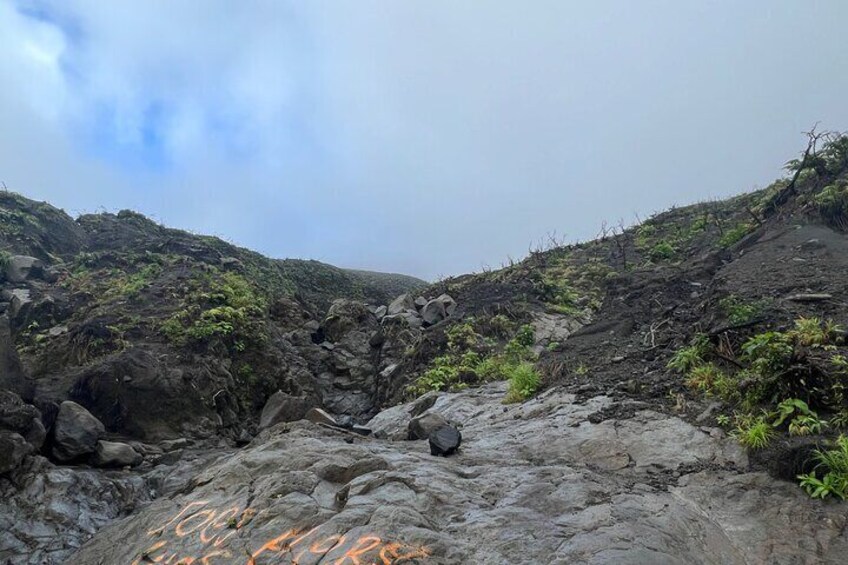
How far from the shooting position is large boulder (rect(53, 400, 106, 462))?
898cm

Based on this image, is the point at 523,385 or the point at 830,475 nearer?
the point at 830,475

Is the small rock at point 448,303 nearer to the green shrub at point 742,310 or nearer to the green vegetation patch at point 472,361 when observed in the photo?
the green vegetation patch at point 472,361

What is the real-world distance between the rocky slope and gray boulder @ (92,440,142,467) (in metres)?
0.04

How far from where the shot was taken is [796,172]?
1661cm

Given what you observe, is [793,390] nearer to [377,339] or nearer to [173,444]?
[173,444]

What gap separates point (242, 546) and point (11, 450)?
4819 mm

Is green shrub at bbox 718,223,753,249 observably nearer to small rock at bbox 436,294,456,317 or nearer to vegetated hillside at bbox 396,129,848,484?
vegetated hillside at bbox 396,129,848,484

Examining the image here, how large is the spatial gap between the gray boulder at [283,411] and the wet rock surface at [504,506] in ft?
10.9

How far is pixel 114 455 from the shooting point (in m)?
9.33

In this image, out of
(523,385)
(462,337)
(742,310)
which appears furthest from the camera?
(462,337)

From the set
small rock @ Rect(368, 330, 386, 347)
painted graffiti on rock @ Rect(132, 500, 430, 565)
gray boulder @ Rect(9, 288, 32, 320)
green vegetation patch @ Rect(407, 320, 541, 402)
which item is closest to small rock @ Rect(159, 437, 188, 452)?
painted graffiti on rock @ Rect(132, 500, 430, 565)

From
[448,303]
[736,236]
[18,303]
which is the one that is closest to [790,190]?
[736,236]

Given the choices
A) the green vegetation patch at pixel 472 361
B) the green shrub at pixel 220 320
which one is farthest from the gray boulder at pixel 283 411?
the green vegetation patch at pixel 472 361

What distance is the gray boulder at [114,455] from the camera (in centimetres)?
921
